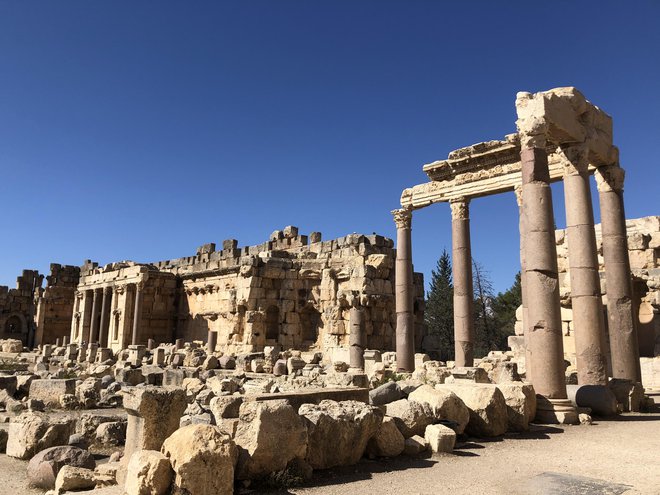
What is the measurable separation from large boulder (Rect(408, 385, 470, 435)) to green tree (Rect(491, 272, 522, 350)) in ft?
105

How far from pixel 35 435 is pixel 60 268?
131 ft

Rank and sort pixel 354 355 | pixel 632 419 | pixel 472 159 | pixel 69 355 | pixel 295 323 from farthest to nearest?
1. pixel 69 355
2. pixel 295 323
3. pixel 354 355
4. pixel 472 159
5. pixel 632 419

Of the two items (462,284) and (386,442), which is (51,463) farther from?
(462,284)

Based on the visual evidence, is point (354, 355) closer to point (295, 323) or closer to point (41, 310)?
point (295, 323)

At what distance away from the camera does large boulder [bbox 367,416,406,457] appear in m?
6.19

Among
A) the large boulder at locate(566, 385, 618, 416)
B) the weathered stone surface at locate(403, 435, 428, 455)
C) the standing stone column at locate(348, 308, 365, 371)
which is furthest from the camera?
the standing stone column at locate(348, 308, 365, 371)

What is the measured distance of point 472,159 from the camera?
16578 millimetres

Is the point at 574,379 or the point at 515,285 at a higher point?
the point at 515,285

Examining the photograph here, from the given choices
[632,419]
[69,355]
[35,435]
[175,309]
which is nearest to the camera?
[35,435]

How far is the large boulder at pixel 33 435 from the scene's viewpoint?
24.3 ft

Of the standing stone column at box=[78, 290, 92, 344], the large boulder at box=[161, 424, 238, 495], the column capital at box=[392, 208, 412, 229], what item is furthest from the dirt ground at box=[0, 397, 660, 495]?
the standing stone column at box=[78, 290, 92, 344]

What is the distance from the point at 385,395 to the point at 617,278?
674 centimetres

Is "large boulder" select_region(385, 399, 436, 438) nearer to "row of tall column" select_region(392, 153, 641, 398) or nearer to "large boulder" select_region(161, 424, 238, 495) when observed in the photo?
"large boulder" select_region(161, 424, 238, 495)

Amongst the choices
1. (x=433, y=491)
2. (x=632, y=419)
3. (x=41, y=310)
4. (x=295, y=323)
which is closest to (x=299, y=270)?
(x=295, y=323)
